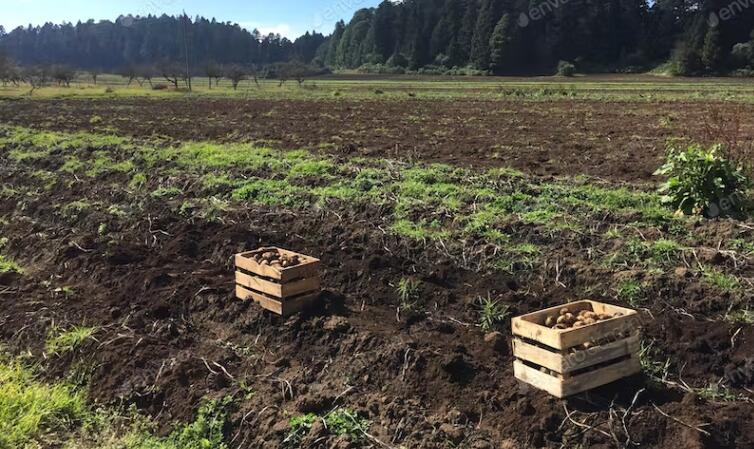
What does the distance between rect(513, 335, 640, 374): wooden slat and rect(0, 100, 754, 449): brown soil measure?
0.75 feet

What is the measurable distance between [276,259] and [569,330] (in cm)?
309

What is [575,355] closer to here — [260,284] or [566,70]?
[260,284]

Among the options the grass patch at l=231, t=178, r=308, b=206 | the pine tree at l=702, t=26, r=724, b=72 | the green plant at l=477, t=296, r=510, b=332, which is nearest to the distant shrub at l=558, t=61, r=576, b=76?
the pine tree at l=702, t=26, r=724, b=72

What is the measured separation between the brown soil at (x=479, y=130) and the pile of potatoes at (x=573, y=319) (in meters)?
4.74

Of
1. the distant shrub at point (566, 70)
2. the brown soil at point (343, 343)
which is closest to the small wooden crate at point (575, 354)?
the brown soil at point (343, 343)

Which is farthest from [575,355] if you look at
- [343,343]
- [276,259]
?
[276,259]

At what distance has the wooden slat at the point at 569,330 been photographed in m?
3.94

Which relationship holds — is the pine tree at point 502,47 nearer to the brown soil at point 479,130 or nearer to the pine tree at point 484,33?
the pine tree at point 484,33

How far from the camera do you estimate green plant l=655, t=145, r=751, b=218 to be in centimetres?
736

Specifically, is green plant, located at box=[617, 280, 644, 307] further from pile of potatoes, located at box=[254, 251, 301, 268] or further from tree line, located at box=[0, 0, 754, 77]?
tree line, located at box=[0, 0, 754, 77]

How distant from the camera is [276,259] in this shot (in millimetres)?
6117

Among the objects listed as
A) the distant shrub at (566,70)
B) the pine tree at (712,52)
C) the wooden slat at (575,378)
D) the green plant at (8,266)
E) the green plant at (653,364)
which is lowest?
the green plant at (8,266)

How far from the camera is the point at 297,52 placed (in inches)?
5600

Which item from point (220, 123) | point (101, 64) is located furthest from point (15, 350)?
point (101, 64)
